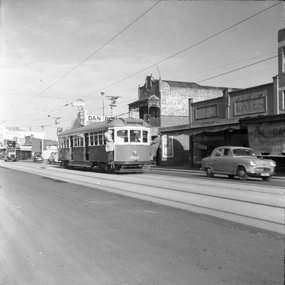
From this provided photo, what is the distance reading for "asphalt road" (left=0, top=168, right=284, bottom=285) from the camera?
4.85 m

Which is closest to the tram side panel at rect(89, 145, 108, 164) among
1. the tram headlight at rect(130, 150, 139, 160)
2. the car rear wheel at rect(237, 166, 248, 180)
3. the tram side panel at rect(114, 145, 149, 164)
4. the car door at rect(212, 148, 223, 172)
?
the tram side panel at rect(114, 145, 149, 164)

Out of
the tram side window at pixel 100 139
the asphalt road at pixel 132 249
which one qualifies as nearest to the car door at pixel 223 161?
the tram side window at pixel 100 139

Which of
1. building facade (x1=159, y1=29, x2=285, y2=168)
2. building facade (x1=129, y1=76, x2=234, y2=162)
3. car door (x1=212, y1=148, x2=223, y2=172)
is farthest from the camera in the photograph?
building facade (x1=129, y1=76, x2=234, y2=162)

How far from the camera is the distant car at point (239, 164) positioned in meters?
18.5

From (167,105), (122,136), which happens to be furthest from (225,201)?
(167,105)

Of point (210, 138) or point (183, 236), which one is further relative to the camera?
point (210, 138)

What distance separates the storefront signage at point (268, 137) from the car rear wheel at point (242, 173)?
6.85 meters

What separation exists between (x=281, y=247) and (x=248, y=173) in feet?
41.7

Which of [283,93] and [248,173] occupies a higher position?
[283,93]

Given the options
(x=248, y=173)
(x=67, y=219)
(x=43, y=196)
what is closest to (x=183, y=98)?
(x=248, y=173)

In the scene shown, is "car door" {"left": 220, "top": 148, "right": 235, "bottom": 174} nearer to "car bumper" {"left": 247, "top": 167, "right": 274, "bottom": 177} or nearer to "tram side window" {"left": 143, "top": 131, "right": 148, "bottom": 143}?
"car bumper" {"left": 247, "top": 167, "right": 274, "bottom": 177}

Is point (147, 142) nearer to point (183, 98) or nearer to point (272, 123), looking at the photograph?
point (272, 123)

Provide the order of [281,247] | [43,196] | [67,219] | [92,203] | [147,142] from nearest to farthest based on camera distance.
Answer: [281,247], [67,219], [92,203], [43,196], [147,142]

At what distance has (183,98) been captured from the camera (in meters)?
47.4
